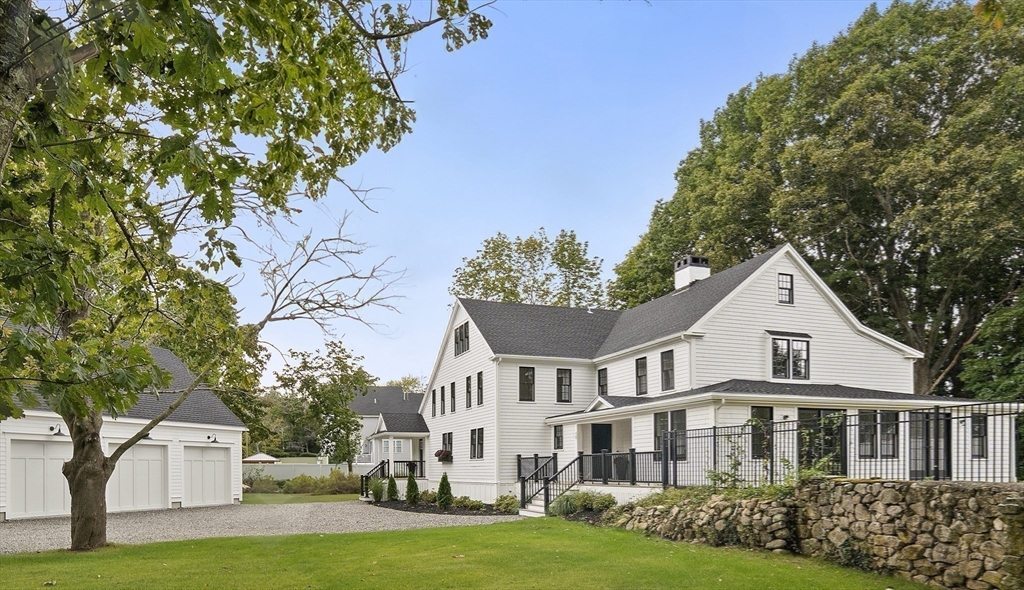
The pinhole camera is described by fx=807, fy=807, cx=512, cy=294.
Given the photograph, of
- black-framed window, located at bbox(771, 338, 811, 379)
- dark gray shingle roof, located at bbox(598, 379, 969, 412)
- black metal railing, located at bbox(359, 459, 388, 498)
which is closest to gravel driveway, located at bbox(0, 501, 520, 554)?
dark gray shingle roof, located at bbox(598, 379, 969, 412)

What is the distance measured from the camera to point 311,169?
913 cm

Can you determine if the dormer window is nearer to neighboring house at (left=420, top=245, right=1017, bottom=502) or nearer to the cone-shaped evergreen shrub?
neighboring house at (left=420, top=245, right=1017, bottom=502)

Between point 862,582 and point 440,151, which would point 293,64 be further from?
point 862,582

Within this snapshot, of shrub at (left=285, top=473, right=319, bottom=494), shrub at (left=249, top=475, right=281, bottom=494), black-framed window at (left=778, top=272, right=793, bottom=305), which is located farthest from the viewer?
shrub at (left=249, top=475, right=281, bottom=494)

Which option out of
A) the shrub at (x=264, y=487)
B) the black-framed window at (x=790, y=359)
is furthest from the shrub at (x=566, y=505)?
the shrub at (x=264, y=487)

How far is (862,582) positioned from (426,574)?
5.92 meters

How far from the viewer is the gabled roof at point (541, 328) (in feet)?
102

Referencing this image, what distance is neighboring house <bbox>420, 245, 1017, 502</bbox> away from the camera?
20.7 m

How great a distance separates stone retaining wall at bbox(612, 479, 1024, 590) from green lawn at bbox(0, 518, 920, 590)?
1.45 feet

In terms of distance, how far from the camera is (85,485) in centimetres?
1600

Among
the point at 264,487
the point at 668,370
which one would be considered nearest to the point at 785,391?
the point at 668,370

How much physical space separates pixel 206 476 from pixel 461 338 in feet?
38.4

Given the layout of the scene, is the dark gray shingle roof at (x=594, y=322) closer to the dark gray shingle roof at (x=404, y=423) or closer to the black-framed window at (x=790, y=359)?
the black-framed window at (x=790, y=359)

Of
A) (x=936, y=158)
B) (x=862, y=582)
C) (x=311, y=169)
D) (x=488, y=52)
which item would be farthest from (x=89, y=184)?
(x=936, y=158)
